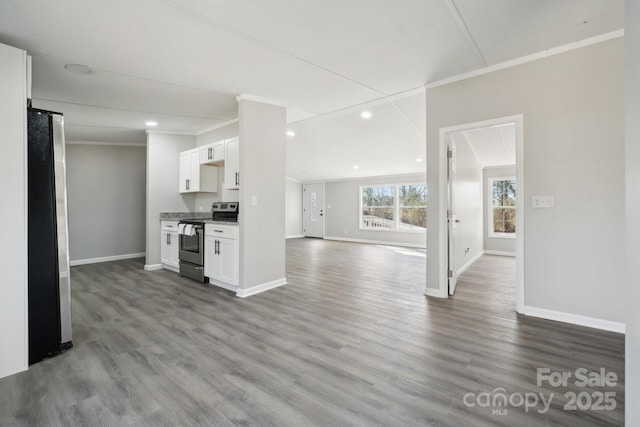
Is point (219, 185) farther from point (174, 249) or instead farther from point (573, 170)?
point (573, 170)

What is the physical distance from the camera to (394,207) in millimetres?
9227

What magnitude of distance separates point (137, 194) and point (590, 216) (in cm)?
756

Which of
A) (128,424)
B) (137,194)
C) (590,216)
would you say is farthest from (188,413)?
(137,194)

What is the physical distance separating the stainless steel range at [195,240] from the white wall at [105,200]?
8.43ft

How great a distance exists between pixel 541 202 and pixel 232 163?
381cm

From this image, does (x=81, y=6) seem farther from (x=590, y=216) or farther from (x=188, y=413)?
(x=590, y=216)

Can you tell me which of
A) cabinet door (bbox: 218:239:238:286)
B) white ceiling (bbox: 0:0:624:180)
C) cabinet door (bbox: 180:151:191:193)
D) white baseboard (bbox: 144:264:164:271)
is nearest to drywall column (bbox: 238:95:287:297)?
cabinet door (bbox: 218:239:238:286)

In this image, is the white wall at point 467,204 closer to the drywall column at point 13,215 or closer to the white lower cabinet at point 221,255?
the white lower cabinet at point 221,255

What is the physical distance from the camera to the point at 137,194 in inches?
255

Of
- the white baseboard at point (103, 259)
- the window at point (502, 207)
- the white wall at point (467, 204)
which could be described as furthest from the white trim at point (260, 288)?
the window at point (502, 207)

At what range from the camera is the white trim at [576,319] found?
2.54m

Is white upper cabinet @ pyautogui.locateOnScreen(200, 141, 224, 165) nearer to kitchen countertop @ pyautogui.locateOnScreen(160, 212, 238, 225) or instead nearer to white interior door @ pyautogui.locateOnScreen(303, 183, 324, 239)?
kitchen countertop @ pyautogui.locateOnScreen(160, 212, 238, 225)

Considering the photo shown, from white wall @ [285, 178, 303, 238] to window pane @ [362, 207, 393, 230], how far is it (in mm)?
2714

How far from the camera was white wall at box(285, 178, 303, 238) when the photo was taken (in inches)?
425
